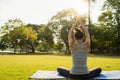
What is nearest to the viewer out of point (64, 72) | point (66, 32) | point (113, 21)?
point (64, 72)

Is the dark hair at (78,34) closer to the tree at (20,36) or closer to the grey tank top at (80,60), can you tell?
the grey tank top at (80,60)

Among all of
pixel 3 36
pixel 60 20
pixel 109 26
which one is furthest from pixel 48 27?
pixel 109 26

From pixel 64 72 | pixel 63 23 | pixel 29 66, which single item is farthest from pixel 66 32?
pixel 64 72

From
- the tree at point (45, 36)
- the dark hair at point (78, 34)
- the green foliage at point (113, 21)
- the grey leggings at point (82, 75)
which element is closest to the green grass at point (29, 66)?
the grey leggings at point (82, 75)

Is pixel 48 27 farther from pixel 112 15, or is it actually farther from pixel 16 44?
pixel 112 15

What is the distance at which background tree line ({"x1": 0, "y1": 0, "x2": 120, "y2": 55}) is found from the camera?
177ft

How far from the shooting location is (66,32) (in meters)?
61.3

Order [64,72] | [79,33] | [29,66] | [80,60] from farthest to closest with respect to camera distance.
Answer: [29,66], [64,72], [80,60], [79,33]

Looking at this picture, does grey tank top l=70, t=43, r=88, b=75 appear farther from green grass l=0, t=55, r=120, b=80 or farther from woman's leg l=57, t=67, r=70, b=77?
green grass l=0, t=55, r=120, b=80

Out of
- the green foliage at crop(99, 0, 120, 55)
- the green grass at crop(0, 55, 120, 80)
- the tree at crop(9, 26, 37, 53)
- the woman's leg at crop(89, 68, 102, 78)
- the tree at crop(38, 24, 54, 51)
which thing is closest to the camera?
the woman's leg at crop(89, 68, 102, 78)

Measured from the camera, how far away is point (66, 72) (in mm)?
8734

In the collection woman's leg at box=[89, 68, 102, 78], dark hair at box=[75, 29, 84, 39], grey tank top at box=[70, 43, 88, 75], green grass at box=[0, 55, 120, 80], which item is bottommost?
green grass at box=[0, 55, 120, 80]

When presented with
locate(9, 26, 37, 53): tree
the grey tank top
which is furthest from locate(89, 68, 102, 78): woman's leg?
locate(9, 26, 37, 53): tree

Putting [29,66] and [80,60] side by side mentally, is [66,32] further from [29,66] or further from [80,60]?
[80,60]
